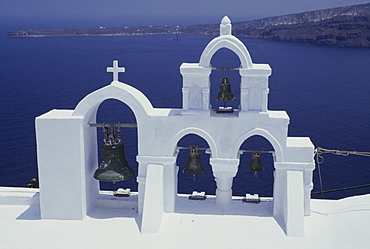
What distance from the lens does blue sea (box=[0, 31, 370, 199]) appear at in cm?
3134

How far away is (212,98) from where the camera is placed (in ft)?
164

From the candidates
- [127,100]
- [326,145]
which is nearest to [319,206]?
[127,100]

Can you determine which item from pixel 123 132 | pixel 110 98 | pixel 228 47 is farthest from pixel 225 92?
pixel 123 132

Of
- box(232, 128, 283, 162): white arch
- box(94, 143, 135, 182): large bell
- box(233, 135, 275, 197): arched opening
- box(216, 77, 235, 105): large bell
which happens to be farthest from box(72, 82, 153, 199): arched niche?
box(233, 135, 275, 197): arched opening

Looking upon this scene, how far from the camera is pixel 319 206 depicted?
41.3 feet

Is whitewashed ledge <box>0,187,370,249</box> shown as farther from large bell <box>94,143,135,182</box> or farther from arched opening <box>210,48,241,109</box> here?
arched opening <box>210,48,241,109</box>

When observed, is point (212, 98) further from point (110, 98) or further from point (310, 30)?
point (310, 30)

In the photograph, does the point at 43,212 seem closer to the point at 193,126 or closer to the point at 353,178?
the point at 193,126

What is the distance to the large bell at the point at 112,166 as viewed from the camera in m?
12.2

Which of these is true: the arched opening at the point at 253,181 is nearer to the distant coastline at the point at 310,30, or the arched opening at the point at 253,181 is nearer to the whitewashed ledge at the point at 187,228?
the whitewashed ledge at the point at 187,228

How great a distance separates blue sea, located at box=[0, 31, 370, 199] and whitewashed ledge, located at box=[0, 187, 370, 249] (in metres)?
1.40

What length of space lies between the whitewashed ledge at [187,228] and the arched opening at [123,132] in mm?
16289

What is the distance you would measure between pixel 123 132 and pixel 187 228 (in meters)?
26.6

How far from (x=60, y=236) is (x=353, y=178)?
77.2 feet
